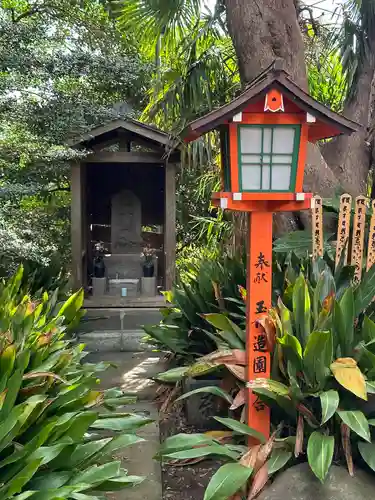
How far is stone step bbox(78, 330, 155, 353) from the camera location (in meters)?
6.37

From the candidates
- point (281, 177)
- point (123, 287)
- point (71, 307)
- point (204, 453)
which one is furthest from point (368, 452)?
point (123, 287)

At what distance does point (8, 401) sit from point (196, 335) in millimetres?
2454

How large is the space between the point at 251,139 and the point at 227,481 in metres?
1.82

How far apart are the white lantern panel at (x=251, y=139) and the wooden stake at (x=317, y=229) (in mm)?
877

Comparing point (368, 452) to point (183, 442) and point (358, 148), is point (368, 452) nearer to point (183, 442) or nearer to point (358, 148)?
point (183, 442)

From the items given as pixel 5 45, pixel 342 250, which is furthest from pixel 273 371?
pixel 5 45

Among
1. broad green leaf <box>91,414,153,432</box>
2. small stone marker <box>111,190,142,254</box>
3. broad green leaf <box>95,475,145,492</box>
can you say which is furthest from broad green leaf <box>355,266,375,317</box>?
small stone marker <box>111,190,142,254</box>

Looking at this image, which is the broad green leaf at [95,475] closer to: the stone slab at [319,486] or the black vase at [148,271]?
the stone slab at [319,486]

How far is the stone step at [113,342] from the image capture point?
6.37 m

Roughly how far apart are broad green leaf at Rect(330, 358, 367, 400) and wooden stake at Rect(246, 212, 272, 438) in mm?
470

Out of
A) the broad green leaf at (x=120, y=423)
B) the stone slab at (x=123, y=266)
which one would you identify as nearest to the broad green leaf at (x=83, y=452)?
the broad green leaf at (x=120, y=423)

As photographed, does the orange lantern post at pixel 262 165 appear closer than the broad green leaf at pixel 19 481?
No

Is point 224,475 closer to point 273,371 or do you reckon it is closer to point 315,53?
point 273,371

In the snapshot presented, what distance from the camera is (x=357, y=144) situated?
18.9ft
